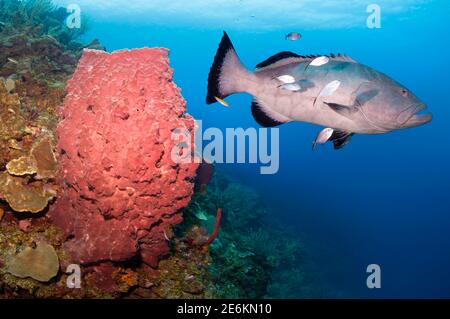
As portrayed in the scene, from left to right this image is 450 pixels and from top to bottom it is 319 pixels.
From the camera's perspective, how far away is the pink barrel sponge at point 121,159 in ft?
9.70

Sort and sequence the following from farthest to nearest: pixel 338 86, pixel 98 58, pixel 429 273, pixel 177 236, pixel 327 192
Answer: pixel 327 192
pixel 429 273
pixel 177 236
pixel 98 58
pixel 338 86

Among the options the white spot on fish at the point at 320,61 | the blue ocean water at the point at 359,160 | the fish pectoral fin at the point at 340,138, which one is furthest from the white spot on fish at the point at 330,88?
the blue ocean water at the point at 359,160

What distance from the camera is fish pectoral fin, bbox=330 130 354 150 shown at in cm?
234

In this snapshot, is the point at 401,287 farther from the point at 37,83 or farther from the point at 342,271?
the point at 37,83

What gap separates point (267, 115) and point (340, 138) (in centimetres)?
62

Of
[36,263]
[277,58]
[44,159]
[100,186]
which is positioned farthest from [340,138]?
[36,263]

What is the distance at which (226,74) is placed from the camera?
2439 millimetres

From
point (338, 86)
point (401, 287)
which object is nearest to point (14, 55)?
point (338, 86)

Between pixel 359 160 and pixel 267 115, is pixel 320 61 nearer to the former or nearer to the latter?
pixel 267 115

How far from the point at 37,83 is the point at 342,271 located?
20766 mm

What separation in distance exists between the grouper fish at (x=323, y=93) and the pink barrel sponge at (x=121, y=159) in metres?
0.85

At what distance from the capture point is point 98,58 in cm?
345

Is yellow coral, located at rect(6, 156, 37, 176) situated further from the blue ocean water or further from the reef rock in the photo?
the blue ocean water

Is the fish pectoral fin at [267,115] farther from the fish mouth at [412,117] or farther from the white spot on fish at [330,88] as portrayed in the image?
the fish mouth at [412,117]
